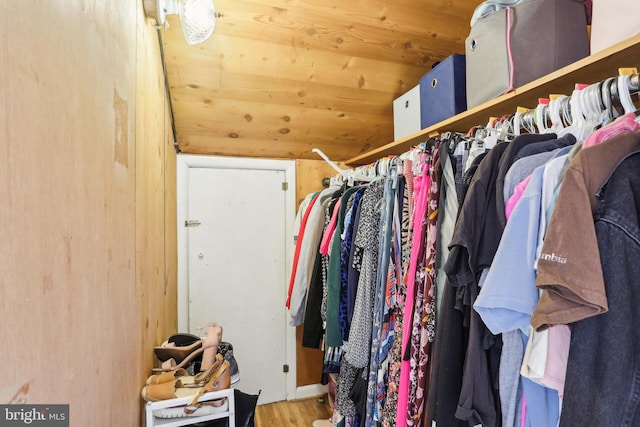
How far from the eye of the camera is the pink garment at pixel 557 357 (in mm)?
653

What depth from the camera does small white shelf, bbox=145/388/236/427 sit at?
1.03 m

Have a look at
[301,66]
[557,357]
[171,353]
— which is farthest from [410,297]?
[301,66]

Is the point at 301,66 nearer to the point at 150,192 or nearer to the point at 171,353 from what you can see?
the point at 150,192

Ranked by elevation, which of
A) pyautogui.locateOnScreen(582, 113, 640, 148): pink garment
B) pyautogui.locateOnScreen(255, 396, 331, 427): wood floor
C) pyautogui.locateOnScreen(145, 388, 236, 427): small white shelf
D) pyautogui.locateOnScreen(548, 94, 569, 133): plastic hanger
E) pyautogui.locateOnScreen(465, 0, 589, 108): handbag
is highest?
pyautogui.locateOnScreen(465, 0, 589, 108): handbag

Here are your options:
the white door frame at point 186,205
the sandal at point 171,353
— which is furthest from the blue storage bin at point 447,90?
the sandal at point 171,353

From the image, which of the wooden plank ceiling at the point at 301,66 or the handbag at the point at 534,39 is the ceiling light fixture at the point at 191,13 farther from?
the handbag at the point at 534,39

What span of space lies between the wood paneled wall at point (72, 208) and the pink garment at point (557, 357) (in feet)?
2.74

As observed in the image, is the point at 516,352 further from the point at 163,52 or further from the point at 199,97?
the point at 199,97

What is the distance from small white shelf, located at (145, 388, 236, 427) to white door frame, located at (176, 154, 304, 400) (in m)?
1.30

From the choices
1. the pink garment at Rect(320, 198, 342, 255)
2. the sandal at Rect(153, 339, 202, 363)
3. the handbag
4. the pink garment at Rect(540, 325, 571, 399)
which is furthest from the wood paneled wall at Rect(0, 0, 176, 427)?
the handbag

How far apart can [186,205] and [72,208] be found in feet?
6.19

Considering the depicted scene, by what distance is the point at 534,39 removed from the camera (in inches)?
43.1

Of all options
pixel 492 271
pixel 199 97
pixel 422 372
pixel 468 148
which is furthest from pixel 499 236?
pixel 199 97

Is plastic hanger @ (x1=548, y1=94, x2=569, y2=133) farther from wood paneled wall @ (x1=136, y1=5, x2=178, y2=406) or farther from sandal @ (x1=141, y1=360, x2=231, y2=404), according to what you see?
sandal @ (x1=141, y1=360, x2=231, y2=404)
